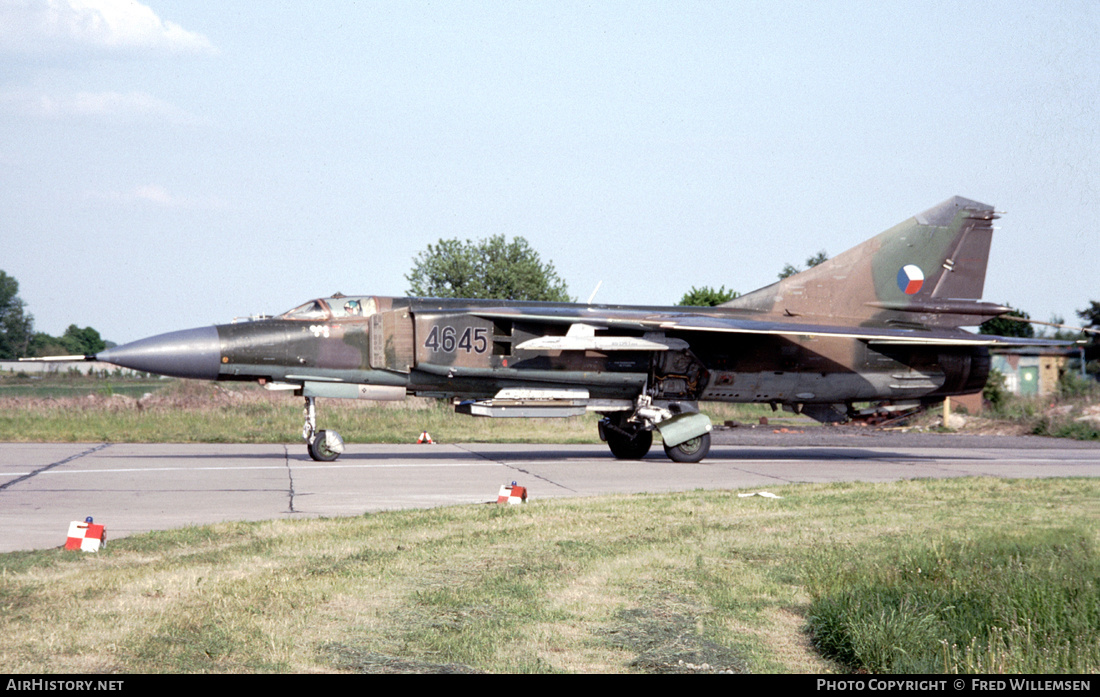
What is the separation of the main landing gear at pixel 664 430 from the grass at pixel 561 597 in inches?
323

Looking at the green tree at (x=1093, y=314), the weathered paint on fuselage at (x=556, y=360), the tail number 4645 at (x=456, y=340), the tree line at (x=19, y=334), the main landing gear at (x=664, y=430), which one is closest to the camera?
the weathered paint on fuselage at (x=556, y=360)

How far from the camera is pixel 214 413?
26.2 metres

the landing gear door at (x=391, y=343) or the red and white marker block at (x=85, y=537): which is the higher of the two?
the landing gear door at (x=391, y=343)

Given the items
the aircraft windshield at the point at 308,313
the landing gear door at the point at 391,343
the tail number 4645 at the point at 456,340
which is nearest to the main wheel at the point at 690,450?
the tail number 4645 at the point at 456,340

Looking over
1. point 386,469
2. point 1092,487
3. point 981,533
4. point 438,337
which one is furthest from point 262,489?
point 1092,487

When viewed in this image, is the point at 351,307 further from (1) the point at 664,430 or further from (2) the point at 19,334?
(2) the point at 19,334

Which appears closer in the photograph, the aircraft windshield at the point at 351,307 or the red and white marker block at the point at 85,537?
the red and white marker block at the point at 85,537

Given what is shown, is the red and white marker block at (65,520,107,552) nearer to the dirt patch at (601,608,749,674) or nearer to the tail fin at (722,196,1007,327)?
the dirt patch at (601,608,749,674)

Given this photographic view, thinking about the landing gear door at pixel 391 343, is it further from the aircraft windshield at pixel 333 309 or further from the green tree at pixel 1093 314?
the green tree at pixel 1093 314

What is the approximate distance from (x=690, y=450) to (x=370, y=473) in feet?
20.9

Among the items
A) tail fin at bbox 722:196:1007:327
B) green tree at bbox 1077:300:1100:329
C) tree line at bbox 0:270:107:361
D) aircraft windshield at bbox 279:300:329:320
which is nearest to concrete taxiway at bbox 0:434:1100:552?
aircraft windshield at bbox 279:300:329:320

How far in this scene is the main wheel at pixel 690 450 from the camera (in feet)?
60.0

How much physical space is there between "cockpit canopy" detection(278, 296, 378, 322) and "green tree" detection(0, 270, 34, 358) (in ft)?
358
